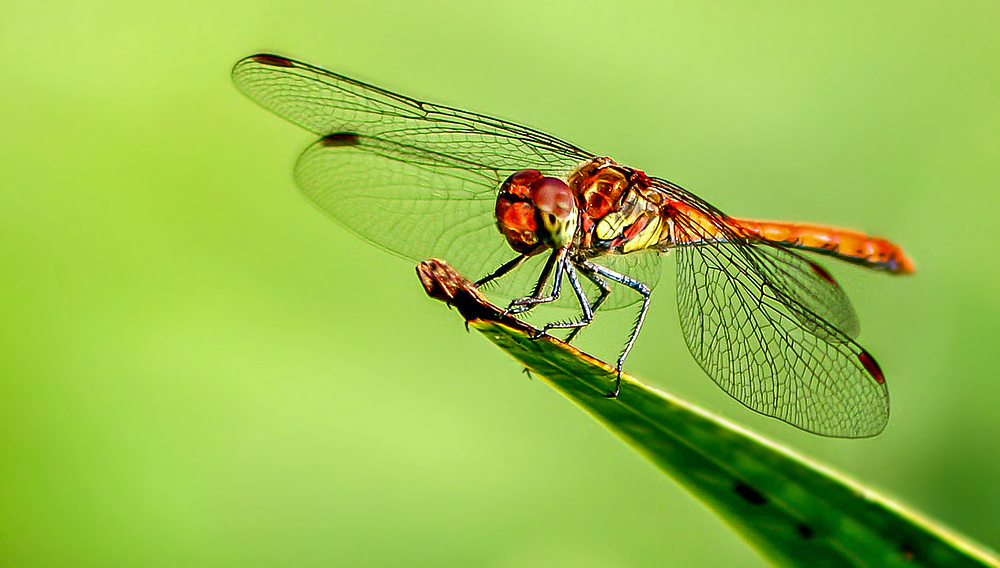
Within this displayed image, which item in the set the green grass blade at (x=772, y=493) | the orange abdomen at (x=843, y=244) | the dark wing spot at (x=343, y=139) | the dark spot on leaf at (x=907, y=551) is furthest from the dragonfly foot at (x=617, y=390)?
the orange abdomen at (x=843, y=244)

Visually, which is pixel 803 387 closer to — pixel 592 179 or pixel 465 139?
pixel 592 179

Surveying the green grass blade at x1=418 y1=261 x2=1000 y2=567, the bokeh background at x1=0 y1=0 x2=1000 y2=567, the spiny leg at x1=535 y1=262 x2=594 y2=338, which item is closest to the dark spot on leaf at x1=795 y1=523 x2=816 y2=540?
the green grass blade at x1=418 y1=261 x2=1000 y2=567

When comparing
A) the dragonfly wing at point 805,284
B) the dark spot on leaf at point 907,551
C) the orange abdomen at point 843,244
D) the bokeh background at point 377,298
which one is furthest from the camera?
the orange abdomen at point 843,244

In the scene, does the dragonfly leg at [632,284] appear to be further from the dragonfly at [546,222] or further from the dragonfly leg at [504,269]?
the dragonfly leg at [504,269]

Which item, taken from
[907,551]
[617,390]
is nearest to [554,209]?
[617,390]

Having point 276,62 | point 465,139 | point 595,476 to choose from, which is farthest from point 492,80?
point 595,476

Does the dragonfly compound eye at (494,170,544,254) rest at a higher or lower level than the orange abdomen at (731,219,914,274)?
lower

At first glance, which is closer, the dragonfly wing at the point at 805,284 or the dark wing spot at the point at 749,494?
the dark wing spot at the point at 749,494

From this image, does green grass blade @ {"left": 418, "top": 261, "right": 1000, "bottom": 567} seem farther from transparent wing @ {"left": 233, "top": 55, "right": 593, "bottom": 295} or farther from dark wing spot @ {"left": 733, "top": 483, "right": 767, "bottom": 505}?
transparent wing @ {"left": 233, "top": 55, "right": 593, "bottom": 295}
